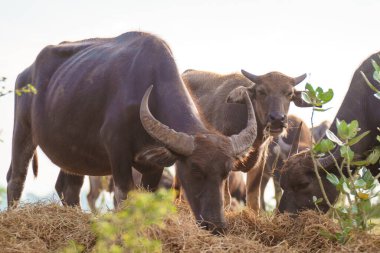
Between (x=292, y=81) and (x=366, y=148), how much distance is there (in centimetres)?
197

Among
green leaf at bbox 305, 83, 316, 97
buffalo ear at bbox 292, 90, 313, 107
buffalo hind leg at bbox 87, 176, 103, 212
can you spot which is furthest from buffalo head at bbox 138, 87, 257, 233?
buffalo hind leg at bbox 87, 176, 103, 212

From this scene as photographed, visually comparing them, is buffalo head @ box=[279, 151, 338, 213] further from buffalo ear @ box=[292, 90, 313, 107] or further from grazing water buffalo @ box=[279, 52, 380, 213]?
buffalo ear @ box=[292, 90, 313, 107]

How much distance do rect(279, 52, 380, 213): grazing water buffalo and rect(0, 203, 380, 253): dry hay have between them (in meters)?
0.77

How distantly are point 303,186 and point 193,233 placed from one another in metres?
2.51

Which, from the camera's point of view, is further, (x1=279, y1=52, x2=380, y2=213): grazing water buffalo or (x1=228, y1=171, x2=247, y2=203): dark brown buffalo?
(x1=228, y1=171, x2=247, y2=203): dark brown buffalo

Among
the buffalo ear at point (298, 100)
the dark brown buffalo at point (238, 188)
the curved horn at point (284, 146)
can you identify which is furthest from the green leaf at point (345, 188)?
the dark brown buffalo at point (238, 188)

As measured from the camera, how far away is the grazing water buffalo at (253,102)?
379 inches

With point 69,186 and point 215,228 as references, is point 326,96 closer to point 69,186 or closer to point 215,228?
point 215,228

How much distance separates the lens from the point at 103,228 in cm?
418

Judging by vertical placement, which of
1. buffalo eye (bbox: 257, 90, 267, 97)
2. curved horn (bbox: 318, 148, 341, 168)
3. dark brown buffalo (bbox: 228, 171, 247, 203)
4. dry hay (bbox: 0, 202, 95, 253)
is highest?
buffalo eye (bbox: 257, 90, 267, 97)

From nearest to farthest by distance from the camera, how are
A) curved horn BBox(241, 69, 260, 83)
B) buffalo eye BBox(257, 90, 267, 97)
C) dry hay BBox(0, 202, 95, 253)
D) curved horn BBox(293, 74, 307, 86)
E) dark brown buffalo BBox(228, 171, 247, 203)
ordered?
dry hay BBox(0, 202, 95, 253) → buffalo eye BBox(257, 90, 267, 97) → curved horn BBox(241, 69, 260, 83) → curved horn BBox(293, 74, 307, 86) → dark brown buffalo BBox(228, 171, 247, 203)

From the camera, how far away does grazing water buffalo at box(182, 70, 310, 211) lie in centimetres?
962

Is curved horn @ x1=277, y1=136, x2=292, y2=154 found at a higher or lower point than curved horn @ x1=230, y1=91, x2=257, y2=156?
lower

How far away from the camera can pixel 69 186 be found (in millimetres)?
10711
